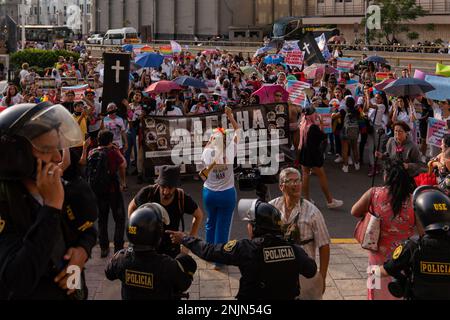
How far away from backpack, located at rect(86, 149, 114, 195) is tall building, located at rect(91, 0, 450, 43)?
5659cm

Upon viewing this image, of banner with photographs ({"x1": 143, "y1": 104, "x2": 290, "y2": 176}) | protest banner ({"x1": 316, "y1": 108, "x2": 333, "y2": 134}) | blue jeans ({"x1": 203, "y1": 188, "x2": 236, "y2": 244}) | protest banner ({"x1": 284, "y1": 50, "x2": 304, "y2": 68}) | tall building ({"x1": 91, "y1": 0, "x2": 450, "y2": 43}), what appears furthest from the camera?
tall building ({"x1": 91, "y1": 0, "x2": 450, "y2": 43})

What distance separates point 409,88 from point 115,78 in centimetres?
548

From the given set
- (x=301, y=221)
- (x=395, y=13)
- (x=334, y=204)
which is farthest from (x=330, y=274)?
(x=395, y=13)

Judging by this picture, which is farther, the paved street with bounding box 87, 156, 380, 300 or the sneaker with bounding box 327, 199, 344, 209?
the sneaker with bounding box 327, 199, 344, 209

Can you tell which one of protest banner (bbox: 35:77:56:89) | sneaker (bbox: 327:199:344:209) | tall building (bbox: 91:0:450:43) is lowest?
sneaker (bbox: 327:199:344:209)

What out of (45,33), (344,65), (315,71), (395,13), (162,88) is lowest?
(162,88)

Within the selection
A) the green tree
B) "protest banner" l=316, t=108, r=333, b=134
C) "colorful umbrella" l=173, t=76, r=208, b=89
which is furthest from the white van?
"protest banner" l=316, t=108, r=333, b=134

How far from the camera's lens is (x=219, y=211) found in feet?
22.4

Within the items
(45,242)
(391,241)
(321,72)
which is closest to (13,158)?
(45,242)

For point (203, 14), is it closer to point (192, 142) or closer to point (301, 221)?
point (192, 142)

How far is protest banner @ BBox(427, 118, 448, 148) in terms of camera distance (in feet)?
36.4

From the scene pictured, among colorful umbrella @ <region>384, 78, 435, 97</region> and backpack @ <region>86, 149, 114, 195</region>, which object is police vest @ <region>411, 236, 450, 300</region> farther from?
colorful umbrella @ <region>384, 78, 435, 97</region>

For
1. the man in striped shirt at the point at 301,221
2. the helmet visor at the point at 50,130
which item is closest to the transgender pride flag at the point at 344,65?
the man in striped shirt at the point at 301,221
